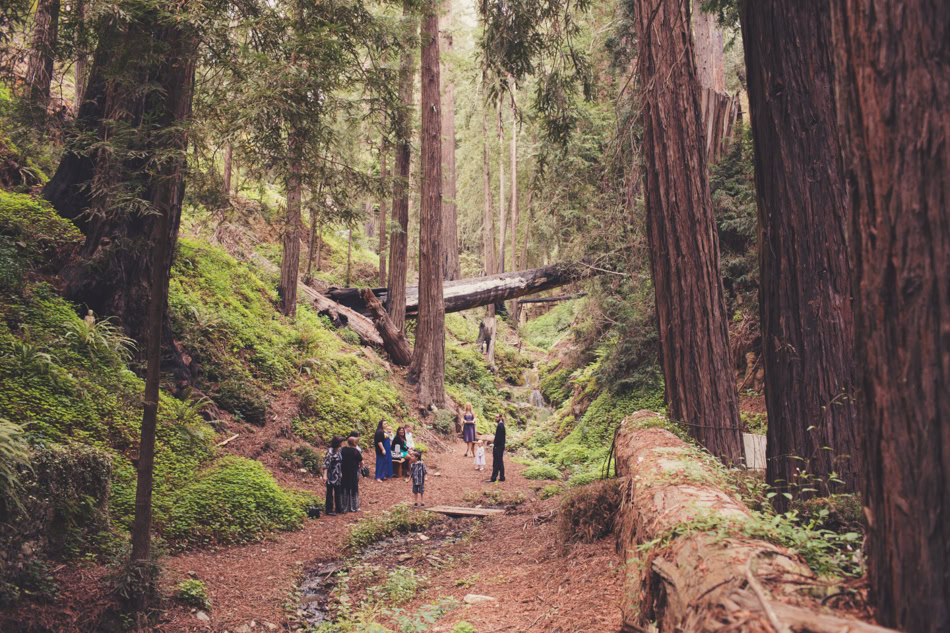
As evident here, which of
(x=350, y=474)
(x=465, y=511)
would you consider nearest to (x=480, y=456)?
(x=465, y=511)

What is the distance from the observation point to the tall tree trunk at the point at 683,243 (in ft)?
23.4

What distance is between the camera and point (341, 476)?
1060 cm

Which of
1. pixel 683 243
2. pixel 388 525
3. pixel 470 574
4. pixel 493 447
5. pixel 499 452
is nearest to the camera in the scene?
pixel 683 243

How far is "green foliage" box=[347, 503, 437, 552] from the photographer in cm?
923

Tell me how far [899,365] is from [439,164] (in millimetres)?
16152

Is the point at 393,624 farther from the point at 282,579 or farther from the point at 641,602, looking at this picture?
the point at 641,602

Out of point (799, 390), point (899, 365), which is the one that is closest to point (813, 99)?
point (799, 390)

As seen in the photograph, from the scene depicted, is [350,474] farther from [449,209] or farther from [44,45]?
[449,209]

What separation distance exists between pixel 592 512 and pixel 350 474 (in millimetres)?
5279

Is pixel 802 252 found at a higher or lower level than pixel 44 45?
lower

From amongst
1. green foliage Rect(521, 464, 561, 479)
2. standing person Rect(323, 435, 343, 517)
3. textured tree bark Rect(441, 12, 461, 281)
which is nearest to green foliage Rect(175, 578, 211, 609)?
standing person Rect(323, 435, 343, 517)

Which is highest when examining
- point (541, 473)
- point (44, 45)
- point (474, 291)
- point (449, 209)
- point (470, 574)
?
point (449, 209)

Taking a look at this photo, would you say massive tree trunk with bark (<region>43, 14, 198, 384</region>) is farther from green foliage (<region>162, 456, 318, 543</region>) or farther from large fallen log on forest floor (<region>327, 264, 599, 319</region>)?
large fallen log on forest floor (<region>327, 264, 599, 319</region>)

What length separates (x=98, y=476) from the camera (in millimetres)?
6488
